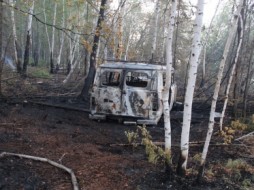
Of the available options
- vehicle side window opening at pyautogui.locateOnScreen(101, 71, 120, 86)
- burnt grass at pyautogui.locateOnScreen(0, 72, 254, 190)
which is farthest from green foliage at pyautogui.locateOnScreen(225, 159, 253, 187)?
vehicle side window opening at pyautogui.locateOnScreen(101, 71, 120, 86)

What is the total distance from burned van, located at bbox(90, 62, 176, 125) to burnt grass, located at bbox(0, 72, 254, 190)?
0.39 m

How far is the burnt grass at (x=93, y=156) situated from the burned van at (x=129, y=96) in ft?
1.28

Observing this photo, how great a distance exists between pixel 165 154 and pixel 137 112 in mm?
3737

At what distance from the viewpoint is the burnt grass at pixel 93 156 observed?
14.9 feet

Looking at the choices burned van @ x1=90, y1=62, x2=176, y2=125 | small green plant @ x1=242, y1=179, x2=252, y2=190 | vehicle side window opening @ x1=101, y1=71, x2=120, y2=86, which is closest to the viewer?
small green plant @ x1=242, y1=179, x2=252, y2=190

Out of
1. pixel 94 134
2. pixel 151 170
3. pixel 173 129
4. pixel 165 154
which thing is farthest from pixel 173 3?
pixel 173 129

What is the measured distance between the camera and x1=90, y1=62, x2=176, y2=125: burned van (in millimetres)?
8023

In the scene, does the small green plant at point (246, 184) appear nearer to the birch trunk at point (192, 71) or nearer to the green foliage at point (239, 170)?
the green foliage at point (239, 170)

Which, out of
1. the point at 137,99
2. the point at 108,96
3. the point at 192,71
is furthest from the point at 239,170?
the point at 108,96

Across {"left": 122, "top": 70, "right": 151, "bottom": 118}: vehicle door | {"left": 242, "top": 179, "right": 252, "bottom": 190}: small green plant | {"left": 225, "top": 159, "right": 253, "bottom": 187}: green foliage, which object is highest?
{"left": 122, "top": 70, "right": 151, "bottom": 118}: vehicle door

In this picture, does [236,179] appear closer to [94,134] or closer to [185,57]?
[94,134]

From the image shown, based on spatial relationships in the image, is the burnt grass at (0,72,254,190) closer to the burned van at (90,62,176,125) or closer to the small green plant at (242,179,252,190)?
the small green plant at (242,179,252,190)

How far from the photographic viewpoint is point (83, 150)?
19.6 feet

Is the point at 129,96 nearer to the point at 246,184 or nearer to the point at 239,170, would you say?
the point at 239,170
